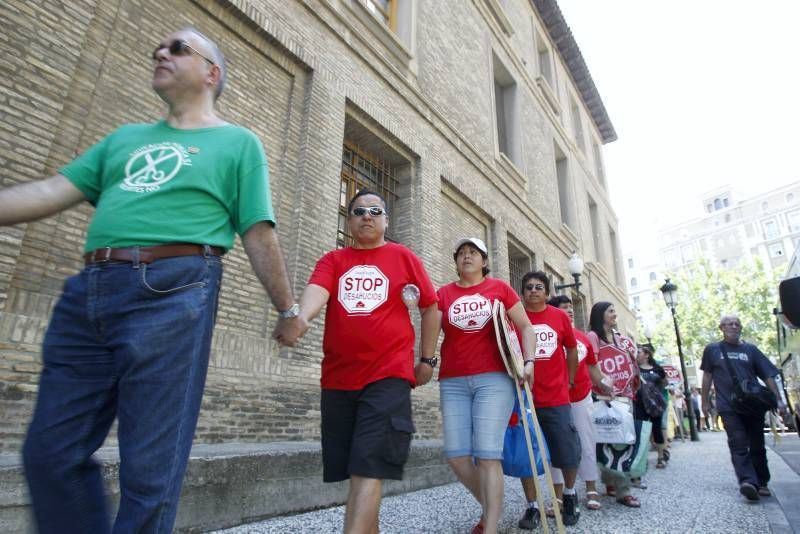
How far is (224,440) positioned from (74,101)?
3325mm

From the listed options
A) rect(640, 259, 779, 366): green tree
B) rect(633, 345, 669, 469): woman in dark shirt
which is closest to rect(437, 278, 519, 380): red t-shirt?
rect(633, 345, 669, 469): woman in dark shirt

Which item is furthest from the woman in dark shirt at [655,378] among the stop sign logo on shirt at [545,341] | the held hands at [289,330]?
the held hands at [289,330]

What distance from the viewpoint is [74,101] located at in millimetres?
4371

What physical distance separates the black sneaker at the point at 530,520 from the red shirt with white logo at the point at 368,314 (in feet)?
5.90

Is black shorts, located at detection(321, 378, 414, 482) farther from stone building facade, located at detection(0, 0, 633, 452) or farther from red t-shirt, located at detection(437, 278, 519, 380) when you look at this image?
stone building facade, located at detection(0, 0, 633, 452)

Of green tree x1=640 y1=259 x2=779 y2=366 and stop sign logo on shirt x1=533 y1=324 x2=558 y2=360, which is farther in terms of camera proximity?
green tree x1=640 y1=259 x2=779 y2=366

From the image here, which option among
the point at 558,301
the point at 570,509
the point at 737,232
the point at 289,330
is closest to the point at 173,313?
the point at 289,330

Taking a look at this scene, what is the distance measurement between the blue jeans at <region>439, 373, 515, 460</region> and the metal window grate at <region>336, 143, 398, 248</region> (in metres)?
4.29

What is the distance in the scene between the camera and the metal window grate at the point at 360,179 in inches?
298

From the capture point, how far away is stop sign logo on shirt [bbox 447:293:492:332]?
3.35 metres

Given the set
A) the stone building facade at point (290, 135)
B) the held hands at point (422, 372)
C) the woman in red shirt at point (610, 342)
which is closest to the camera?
the held hands at point (422, 372)

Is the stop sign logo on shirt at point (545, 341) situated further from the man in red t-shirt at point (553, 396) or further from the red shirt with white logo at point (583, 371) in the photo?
the red shirt with white logo at point (583, 371)

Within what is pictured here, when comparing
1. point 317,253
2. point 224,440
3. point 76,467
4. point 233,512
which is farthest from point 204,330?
point 317,253

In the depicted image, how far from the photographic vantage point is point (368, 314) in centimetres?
249
